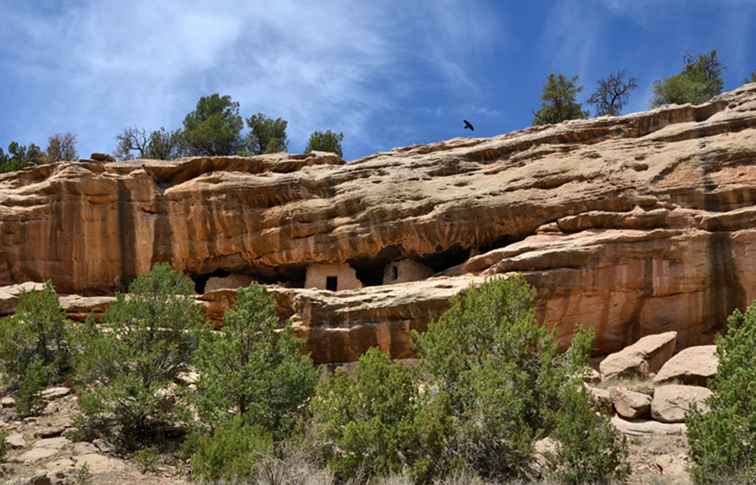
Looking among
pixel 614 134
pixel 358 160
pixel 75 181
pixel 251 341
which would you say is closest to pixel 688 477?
pixel 251 341

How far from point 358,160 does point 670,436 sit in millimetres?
13458

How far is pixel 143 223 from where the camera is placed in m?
22.1

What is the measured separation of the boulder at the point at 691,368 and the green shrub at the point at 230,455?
814cm

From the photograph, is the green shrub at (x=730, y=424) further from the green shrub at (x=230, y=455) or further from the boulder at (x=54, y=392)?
the boulder at (x=54, y=392)

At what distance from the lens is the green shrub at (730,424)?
9352mm

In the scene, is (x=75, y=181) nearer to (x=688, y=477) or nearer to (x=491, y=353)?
(x=491, y=353)

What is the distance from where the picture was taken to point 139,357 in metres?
13.2

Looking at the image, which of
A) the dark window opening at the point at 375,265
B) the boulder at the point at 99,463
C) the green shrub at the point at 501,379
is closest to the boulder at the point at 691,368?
the green shrub at the point at 501,379

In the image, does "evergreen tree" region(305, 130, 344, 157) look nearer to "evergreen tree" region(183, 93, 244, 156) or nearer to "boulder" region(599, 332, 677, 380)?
"evergreen tree" region(183, 93, 244, 156)

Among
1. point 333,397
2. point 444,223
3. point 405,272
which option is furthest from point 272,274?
point 333,397

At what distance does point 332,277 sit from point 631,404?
10.7 m

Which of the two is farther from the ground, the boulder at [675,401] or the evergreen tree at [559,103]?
the evergreen tree at [559,103]

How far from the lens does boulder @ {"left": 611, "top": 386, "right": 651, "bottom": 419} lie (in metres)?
12.5

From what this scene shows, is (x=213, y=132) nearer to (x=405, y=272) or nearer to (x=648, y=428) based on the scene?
(x=405, y=272)
